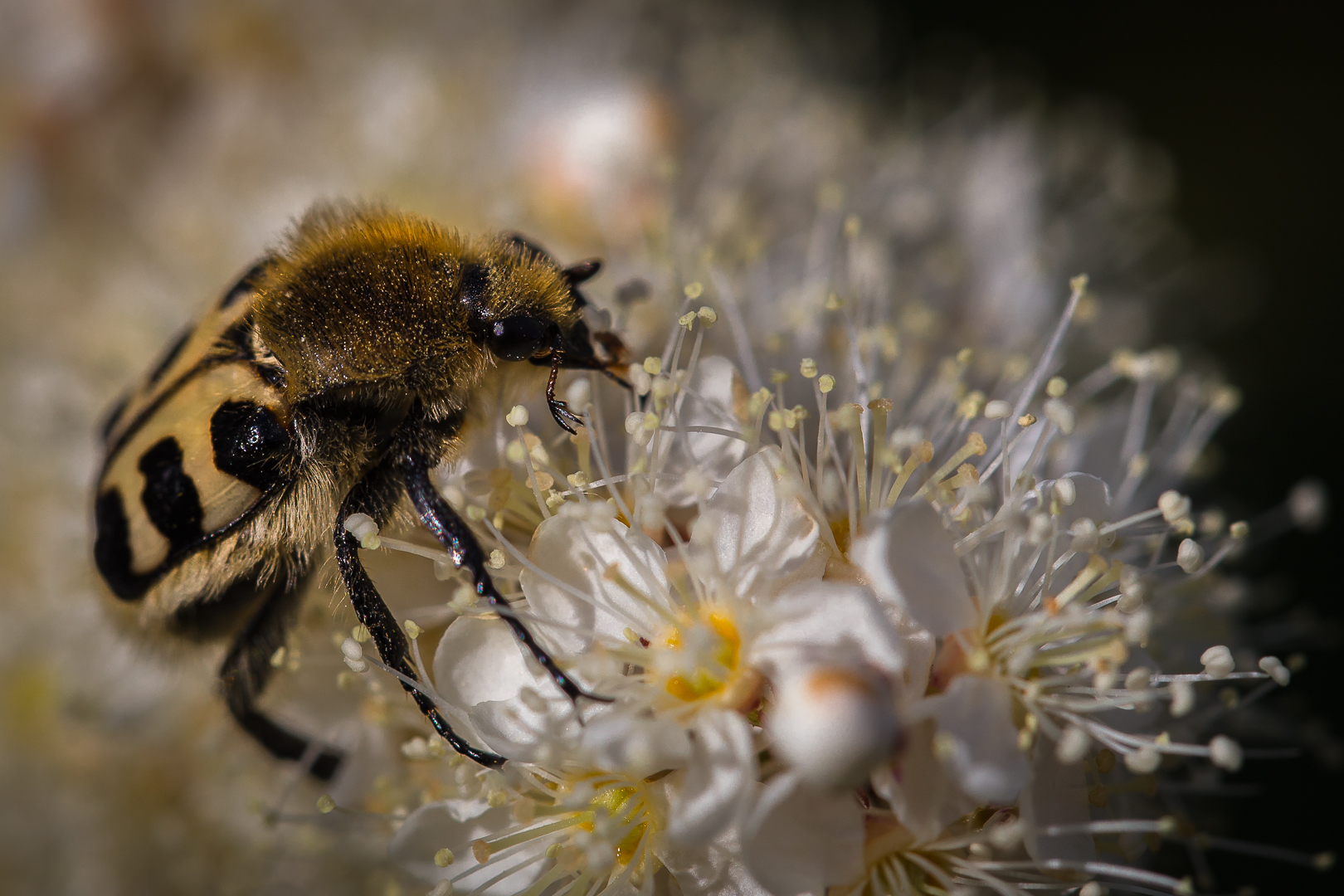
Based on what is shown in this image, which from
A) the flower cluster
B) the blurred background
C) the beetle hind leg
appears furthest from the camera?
the blurred background

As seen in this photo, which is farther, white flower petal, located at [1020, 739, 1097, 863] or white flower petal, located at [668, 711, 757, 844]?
white flower petal, located at [1020, 739, 1097, 863]

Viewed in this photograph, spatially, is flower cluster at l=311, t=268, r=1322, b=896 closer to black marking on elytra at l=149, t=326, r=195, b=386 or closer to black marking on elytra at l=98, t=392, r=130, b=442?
black marking on elytra at l=149, t=326, r=195, b=386

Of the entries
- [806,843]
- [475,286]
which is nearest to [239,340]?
[475,286]

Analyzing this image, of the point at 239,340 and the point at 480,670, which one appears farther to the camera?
the point at 239,340

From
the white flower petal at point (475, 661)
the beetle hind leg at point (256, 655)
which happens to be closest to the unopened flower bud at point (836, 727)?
the white flower petal at point (475, 661)

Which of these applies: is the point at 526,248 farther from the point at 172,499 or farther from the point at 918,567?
the point at 918,567

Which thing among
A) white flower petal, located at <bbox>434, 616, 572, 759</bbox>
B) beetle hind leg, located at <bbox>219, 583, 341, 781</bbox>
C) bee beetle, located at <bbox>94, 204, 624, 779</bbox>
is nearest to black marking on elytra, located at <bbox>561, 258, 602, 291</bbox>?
bee beetle, located at <bbox>94, 204, 624, 779</bbox>
